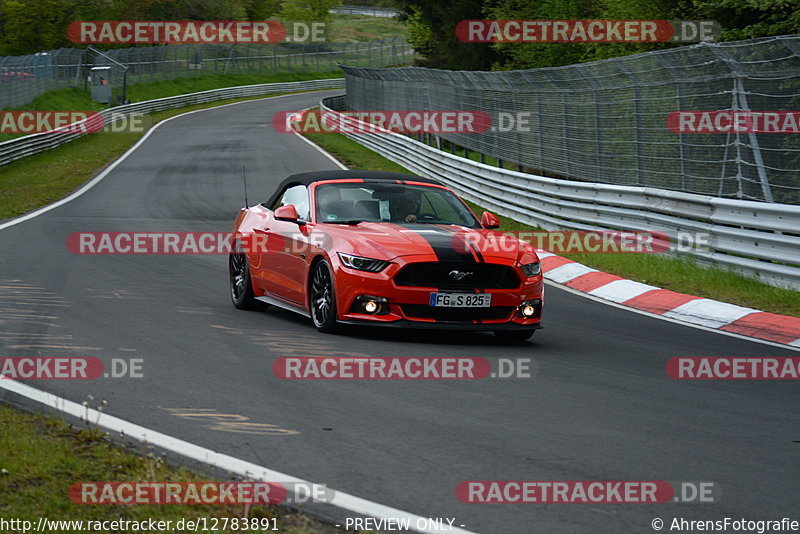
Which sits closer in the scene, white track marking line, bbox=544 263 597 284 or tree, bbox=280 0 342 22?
white track marking line, bbox=544 263 597 284

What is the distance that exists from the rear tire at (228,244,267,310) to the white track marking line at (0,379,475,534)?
428 cm

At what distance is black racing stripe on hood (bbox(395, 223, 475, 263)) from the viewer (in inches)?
367

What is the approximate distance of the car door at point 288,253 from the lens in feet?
33.8

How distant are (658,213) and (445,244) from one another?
6.66 metres

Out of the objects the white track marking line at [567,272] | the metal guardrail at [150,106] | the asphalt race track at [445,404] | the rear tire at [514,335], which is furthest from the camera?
the metal guardrail at [150,106]

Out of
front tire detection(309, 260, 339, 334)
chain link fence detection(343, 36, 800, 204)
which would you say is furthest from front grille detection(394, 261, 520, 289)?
chain link fence detection(343, 36, 800, 204)

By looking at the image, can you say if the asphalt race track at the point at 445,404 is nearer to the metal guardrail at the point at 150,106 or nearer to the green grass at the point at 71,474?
the green grass at the point at 71,474

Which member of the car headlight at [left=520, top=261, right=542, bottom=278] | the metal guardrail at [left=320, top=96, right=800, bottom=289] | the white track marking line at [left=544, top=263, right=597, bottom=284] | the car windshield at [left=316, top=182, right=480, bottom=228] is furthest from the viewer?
the white track marking line at [left=544, top=263, right=597, bottom=284]

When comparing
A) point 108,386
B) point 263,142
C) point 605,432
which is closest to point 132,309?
point 108,386

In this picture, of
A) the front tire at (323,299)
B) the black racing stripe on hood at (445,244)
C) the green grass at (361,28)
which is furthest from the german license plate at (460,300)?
the green grass at (361,28)

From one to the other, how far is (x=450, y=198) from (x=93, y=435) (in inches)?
225

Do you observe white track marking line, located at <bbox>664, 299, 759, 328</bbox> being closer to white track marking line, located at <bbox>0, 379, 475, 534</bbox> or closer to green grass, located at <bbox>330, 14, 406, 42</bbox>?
white track marking line, located at <bbox>0, 379, 475, 534</bbox>

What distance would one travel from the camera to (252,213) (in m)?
12.0

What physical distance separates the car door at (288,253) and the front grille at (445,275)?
4.03 ft
